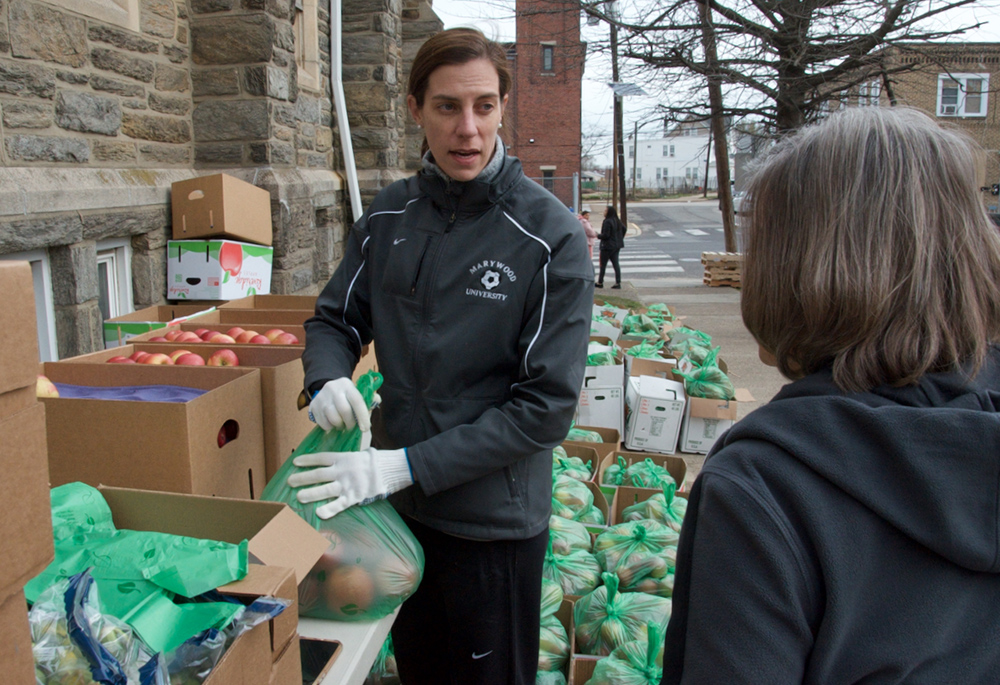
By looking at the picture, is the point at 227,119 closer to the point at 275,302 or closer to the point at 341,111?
the point at 341,111

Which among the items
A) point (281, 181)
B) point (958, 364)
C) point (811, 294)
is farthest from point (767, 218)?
point (281, 181)

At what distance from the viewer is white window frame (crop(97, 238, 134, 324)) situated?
4.00 meters

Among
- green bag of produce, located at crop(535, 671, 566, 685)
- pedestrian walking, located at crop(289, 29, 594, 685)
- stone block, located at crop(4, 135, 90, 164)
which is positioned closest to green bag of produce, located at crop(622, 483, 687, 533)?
green bag of produce, located at crop(535, 671, 566, 685)

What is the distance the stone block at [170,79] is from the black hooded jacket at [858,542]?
4.64m

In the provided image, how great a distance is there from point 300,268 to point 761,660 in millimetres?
5230

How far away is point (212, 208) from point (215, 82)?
1204 millimetres

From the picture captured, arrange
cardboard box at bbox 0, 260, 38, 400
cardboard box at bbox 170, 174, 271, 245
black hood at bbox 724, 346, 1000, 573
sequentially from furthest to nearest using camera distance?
cardboard box at bbox 170, 174, 271, 245 < black hood at bbox 724, 346, 1000, 573 < cardboard box at bbox 0, 260, 38, 400

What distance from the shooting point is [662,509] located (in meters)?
3.15

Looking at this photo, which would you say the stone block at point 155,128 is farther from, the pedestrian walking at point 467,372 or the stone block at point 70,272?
the pedestrian walking at point 467,372

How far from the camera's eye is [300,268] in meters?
5.66

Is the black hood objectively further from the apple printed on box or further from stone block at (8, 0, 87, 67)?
stone block at (8, 0, 87, 67)

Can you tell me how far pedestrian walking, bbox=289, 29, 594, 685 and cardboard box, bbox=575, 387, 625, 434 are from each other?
3244 millimetres

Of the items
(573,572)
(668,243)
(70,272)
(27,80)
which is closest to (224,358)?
(573,572)

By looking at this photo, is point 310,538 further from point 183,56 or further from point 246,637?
point 183,56
